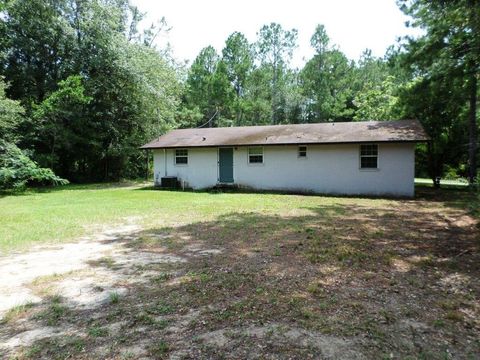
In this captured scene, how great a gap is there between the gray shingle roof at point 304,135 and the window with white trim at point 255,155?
17.4 inches

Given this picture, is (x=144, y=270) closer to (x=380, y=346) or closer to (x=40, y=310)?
(x=40, y=310)

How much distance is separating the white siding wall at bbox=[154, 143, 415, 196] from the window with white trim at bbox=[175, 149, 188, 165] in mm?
283

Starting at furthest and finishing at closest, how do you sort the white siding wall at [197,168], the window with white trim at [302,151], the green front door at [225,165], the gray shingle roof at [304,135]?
→ the white siding wall at [197,168]
the green front door at [225,165]
the window with white trim at [302,151]
the gray shingle roof at [304,135]

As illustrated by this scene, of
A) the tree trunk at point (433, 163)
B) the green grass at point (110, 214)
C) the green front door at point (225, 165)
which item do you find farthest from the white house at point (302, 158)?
the tree trunk at point (433, 163)

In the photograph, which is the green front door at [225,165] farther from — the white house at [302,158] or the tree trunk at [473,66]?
the tree trunk at [473,66]

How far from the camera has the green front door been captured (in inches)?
676

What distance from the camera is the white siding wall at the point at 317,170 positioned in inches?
561

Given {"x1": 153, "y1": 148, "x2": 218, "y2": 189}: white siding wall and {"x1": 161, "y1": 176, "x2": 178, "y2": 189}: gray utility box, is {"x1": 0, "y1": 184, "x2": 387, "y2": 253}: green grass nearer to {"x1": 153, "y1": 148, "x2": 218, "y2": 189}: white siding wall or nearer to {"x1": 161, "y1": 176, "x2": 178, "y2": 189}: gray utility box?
{"x1": 153, "y1": 148, "x2": 218, "y2": 189}: white siding wall

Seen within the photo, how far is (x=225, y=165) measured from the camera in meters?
17.3

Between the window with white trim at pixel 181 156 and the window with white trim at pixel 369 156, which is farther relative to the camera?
the window with white trim at pixel 181 156

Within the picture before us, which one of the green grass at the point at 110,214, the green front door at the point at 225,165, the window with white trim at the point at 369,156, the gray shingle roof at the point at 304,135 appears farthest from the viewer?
the green front door at the point at 225,165

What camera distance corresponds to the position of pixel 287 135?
16.7 m

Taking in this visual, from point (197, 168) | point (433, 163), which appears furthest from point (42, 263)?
point (433, 163)

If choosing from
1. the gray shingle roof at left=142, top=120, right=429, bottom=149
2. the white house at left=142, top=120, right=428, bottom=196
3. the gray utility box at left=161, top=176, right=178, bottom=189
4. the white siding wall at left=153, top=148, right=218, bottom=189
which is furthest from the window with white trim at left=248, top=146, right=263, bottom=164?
the gray utility box at left=161, top=176, right=178, bottom=189
